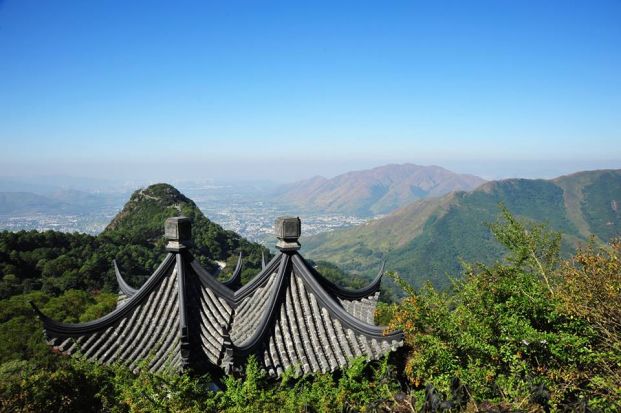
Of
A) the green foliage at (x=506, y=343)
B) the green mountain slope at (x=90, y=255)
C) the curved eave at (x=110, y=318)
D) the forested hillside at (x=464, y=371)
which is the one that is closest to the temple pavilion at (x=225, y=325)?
the curved eave at (x=110, y=318)

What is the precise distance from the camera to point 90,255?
1802 inches

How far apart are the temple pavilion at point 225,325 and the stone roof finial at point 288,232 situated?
2 centimetres

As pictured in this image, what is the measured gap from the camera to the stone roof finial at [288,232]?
6.67 meters

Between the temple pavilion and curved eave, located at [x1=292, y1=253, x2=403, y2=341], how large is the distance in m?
0.02

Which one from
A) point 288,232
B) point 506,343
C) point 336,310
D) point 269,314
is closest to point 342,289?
point 336,310

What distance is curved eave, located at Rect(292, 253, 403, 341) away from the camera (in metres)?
6.16

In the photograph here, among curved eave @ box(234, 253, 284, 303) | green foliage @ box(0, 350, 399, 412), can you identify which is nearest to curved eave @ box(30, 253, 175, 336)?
green foliage @ box(0, 350, 399, 412)

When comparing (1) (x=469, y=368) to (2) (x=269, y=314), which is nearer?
(2) (x=269, y=314)

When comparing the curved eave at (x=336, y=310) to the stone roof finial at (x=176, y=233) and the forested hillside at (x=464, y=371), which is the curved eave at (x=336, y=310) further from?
the stone roof finial at (x=176, y=233)

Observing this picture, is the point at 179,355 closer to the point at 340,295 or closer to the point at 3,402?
the point at 3,402

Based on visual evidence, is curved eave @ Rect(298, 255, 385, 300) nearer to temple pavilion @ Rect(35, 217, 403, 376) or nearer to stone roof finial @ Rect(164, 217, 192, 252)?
temple pavilion @ Rect(35, 217, 403, 376)

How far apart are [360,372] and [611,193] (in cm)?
22165

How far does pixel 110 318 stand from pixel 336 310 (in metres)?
3.46

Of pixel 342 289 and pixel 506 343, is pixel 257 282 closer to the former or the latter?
pixel 342 289
